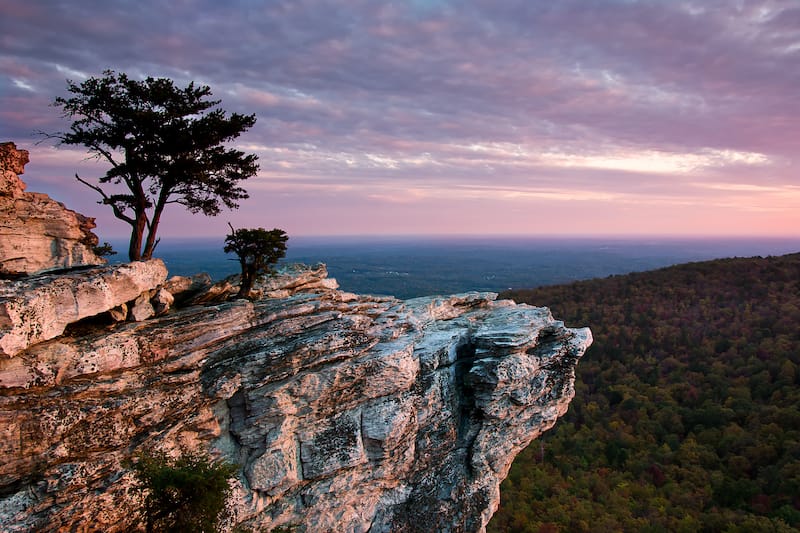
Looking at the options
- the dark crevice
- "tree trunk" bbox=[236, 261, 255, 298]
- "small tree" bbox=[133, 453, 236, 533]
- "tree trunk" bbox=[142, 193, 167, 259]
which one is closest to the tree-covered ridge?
the dark crevice

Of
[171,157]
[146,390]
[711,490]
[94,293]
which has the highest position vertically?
[171,157]

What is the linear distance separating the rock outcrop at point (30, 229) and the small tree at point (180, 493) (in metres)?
7.52

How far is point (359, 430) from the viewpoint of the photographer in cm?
1457

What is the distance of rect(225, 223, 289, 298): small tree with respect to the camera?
1728 cm

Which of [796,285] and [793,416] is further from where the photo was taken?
[796,285]

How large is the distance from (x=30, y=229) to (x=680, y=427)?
41.9 meters

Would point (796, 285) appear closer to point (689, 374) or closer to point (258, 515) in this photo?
point (689, 374)

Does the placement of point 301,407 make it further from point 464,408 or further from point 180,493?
point 464,408

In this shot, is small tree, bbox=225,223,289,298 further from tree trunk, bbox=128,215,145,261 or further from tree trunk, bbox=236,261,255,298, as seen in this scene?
tree trunk, bbox=128,215,145,261

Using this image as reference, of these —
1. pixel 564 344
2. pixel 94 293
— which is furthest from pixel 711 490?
pixel 94 293

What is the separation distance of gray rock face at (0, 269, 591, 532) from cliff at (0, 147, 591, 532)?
47 millimetres

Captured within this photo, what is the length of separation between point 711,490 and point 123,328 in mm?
35227

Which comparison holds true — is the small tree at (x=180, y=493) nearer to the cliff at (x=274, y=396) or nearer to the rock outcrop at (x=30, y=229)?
the cliff at (x=274, y=396)

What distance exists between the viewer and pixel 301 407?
1383 centimetres
